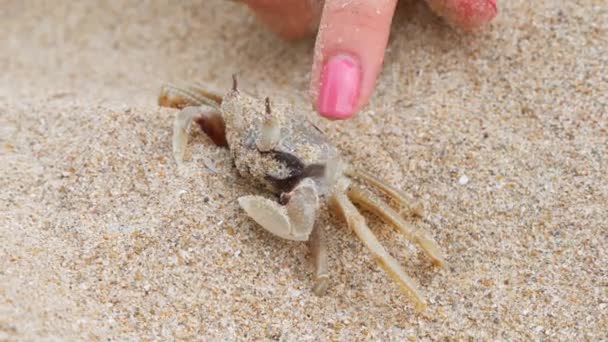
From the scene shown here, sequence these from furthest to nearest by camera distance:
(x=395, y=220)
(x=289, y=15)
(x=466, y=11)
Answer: (x=289, y=15) < (x=466, y=11) < (x=395, y=220)

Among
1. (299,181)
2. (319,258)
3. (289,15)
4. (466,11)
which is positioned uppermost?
(466,11)

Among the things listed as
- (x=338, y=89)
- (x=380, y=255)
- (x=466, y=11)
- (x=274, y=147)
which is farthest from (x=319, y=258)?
(x=466, y=11)

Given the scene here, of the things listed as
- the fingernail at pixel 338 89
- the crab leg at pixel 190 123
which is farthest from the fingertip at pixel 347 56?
the crab leg at pixel 190 123

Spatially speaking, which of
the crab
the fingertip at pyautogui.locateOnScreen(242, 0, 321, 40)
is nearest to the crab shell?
the crab

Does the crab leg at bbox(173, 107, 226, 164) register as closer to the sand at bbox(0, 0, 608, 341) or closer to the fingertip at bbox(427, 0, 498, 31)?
the sand at bbox(0, 0, 608, 341)

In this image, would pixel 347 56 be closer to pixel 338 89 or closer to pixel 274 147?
pixel 338 89
